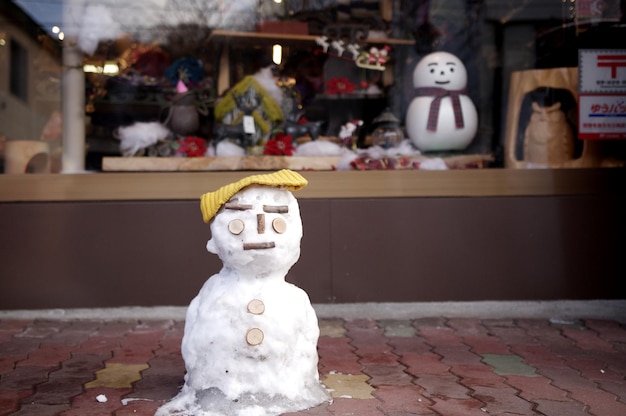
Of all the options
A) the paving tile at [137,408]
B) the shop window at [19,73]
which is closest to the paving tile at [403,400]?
the paving tile at [137,408]

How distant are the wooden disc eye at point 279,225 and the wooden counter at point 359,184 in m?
2.26

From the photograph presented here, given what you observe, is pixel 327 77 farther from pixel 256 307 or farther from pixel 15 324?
pixel 256 307

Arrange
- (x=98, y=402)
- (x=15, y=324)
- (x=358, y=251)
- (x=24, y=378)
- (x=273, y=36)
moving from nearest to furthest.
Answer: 1. (x=98, y=402)
2. (x=24, y=378)
3. (x=15, y=324)
4. (x=358, y=251)
5. (x=273, y=36)

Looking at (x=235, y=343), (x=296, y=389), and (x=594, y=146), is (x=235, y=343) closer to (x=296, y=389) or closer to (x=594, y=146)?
(x=296, y=389)

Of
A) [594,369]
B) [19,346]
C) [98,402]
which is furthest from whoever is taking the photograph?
[19,346]

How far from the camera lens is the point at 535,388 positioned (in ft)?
14.4

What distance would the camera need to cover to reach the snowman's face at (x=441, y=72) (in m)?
6.50

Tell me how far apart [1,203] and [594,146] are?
4348 mm

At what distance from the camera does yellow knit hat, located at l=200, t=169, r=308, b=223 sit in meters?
3.89

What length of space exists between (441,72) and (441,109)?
294 mm

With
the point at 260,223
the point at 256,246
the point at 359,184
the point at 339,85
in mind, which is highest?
the point at 339,85

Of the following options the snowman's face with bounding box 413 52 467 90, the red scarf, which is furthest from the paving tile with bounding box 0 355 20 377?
the snowman's face with bounding box 413 52 467 90

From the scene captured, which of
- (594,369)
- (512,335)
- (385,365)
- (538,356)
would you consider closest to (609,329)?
(512,335)

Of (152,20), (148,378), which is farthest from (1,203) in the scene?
(148,378)
